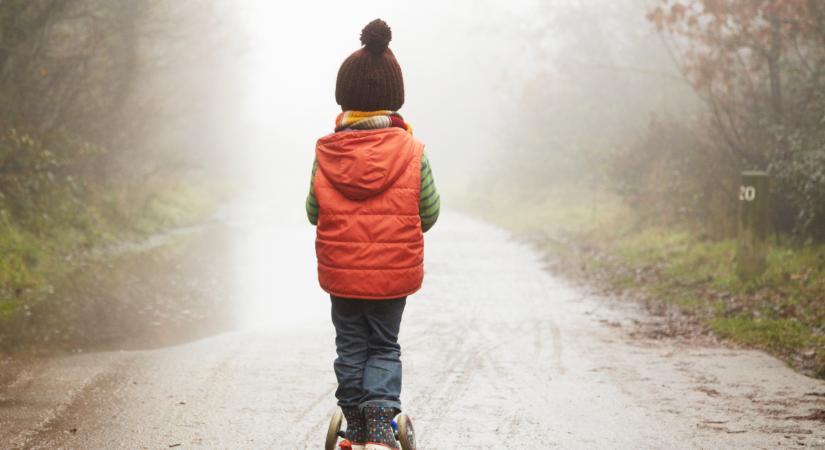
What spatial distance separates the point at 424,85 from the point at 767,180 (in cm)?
4470

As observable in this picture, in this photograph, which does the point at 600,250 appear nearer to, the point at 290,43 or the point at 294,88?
the point at 290,43

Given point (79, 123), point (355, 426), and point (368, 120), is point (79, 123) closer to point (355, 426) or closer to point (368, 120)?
point (368, 120)

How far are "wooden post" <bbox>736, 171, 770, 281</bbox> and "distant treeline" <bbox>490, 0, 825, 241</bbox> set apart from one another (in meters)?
0.75

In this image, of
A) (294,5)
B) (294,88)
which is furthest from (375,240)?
(294,88)

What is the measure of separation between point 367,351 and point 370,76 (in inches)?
55.3

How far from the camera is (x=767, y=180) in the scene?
1085cm

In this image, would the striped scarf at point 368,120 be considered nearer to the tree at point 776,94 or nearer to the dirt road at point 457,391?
the dirt road at point 457,391

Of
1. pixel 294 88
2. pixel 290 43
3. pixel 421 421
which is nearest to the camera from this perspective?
pixel 421 421

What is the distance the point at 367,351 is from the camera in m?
4.41

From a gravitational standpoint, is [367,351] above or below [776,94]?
below

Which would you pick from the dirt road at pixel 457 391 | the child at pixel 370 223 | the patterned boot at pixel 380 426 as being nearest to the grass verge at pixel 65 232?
the dirt road at pixel 457 391

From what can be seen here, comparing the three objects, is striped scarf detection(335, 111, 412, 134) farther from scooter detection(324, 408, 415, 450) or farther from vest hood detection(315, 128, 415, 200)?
scooter detection(324, 408, 415, 450)

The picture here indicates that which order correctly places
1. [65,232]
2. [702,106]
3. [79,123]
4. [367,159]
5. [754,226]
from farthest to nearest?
1. [702,106]
2. [79,123]
3. [65,232]
4. [754,226]
5. [367,159]

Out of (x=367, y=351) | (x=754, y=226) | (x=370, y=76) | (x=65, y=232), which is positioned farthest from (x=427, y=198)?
(x=65, y=232)
